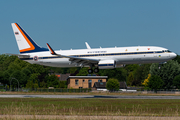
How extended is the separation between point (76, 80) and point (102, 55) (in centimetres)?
6555

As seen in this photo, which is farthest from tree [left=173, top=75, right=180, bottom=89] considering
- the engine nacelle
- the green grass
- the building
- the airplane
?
the green grass

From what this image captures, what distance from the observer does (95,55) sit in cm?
5241

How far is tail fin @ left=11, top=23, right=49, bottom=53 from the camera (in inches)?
2391

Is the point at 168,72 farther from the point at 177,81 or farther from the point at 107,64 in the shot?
the point at 107,64

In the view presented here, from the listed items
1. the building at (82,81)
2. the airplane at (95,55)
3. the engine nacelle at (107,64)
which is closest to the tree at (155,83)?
the building at (82,81)

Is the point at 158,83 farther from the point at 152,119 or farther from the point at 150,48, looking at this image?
the point at 152,119

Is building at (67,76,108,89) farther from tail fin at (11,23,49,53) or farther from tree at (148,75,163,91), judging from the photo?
tail fin at (11,23,49,53)

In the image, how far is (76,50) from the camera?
180 feet

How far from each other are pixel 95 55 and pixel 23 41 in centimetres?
1970

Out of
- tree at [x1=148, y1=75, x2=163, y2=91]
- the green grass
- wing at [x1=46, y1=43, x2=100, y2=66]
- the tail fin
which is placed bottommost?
the green grass

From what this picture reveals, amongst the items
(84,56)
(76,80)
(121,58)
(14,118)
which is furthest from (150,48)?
(76,80)

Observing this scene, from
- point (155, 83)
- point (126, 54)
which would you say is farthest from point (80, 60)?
point (155, 83)

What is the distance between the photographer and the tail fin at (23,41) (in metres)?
60.7

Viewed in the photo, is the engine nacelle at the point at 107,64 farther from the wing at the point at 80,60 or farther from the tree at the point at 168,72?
the tree at the point at 168,72
